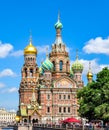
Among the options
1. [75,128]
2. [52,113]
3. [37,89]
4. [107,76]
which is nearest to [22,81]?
[37,89]

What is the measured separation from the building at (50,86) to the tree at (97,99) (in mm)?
35711

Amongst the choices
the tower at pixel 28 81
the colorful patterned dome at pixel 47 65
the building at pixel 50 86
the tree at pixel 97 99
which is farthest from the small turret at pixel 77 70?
the tree at pixel 97 99

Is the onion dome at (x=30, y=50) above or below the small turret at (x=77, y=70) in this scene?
above

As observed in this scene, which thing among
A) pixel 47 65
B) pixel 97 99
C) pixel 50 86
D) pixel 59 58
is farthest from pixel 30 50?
pixel 97 99

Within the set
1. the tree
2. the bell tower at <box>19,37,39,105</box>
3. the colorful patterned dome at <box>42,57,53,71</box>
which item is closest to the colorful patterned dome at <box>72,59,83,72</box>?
the colorful patterned dome at <box>42,57,53,71</box>

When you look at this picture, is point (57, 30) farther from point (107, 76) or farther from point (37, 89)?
point (107, 76)

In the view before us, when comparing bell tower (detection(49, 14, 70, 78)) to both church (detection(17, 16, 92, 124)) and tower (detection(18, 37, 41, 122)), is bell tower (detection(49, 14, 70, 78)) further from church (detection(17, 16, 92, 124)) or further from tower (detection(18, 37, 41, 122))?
tower (detection(18, 37, 41, 122))

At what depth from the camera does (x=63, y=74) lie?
100125 millimetres

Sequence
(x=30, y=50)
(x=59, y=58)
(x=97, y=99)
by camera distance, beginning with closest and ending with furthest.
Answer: (x=97, y=99)
(x=30, y=50)
(x=59, y=58)

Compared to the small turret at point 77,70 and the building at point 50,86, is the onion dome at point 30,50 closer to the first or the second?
the building at point 50,86

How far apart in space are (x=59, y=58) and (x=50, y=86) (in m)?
8.12

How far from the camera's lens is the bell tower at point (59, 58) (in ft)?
331

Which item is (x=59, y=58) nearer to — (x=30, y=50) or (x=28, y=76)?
(x=30, y=50)

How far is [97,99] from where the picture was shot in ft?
181
